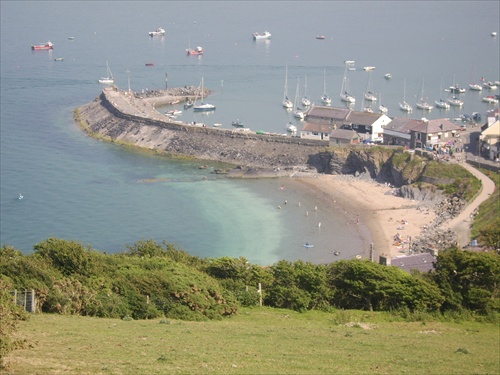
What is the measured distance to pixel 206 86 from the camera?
83875 millimetres

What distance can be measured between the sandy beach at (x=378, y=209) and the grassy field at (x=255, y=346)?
55.6 ft

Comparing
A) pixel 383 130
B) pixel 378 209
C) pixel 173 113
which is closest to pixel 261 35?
pixel 173 113

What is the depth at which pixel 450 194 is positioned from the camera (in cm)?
4769

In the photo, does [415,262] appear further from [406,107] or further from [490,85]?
[490,85]

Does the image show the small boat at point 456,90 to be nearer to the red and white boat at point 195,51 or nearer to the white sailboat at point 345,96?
the white sailboat at point 345,96

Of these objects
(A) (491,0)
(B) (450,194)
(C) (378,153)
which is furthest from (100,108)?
(A) (491,0)

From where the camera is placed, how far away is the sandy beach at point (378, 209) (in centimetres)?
4228

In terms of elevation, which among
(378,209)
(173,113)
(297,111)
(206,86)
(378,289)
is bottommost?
(378,209)

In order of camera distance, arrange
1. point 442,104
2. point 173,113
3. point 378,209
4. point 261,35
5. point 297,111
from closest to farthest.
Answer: point 378,209
point 173,113
point 297,111
point 442,104
point 261,35

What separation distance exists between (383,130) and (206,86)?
96.3 ft

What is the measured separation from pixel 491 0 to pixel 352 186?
118066 mm

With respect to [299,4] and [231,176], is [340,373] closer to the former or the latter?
[231,176]

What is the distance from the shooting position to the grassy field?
15.9m

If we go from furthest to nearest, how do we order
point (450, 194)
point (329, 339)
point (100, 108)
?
point (100, 108), point (450, 194), point (329, 339)
